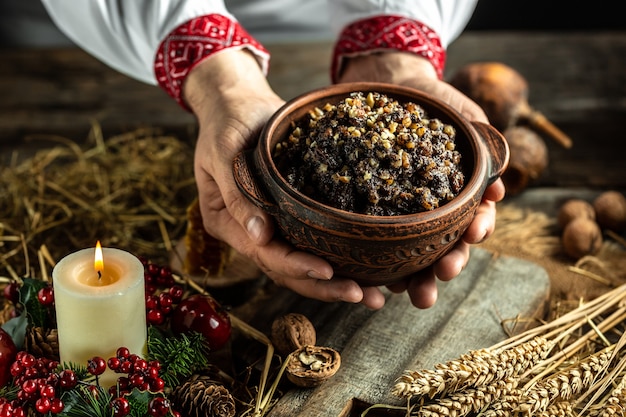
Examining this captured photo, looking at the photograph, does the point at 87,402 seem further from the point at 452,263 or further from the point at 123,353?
the point at 452,263

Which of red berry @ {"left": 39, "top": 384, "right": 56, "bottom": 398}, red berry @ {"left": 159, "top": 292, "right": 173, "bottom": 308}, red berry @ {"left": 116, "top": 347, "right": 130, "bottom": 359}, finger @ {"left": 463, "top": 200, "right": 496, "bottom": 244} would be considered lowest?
red berry @ {"left": 159, "top": 292, "right": 173, "bottom": 308}

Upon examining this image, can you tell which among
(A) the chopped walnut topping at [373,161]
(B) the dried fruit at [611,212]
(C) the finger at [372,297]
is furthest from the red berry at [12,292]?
Answer: (B) the dried fruit at [611,212]

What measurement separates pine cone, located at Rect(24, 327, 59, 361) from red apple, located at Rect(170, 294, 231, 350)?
254 millimetres

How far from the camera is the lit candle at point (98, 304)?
1497 millimetres

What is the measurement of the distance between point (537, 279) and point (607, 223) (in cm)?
53

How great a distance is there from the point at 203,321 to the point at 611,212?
141cm

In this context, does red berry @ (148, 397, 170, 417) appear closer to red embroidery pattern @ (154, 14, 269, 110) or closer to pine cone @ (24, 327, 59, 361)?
pine cone @ (24, 327, 59, 361)

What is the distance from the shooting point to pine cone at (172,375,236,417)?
1.58 meters

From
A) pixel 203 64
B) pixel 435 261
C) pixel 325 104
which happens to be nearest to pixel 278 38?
pixel 203 64

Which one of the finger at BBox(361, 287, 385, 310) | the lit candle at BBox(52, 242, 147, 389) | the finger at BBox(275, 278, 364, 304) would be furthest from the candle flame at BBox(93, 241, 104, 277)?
the finger at BBox(361, 287, 385, 310)

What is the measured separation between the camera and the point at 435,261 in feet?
5.83

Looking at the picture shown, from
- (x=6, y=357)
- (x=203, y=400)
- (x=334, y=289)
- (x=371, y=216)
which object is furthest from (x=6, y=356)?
(x=371, y=216)

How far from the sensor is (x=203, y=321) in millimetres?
1720

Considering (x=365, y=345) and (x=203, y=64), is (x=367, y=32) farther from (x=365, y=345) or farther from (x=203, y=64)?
(x=365, y=345)
